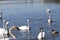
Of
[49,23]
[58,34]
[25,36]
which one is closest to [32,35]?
[25,36]

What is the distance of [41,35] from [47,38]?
0.37m

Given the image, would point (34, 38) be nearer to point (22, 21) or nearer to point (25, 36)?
point (25, 36)

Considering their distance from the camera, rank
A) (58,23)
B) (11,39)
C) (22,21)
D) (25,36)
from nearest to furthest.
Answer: (11,39) → (25,36) → (58,23) → (22,21)

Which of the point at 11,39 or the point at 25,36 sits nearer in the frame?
the point at 11,39

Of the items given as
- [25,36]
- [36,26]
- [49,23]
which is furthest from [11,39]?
[49,23]

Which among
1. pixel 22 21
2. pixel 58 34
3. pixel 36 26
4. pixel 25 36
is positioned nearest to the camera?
pixel 25 36

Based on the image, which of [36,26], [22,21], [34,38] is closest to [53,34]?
[34,38]

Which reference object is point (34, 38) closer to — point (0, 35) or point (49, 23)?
point (0, 35)

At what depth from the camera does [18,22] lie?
21.9 m

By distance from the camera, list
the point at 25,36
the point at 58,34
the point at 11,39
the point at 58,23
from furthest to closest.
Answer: the point at 58,23 → the point at 58,34 → the point at 25,36 → the point at 11,39

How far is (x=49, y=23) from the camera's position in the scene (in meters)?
21.2

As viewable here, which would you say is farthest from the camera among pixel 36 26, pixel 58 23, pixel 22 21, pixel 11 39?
pixel 22 21

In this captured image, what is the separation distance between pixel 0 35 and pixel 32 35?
181 centimetres

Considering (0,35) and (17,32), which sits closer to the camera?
(0,35)
